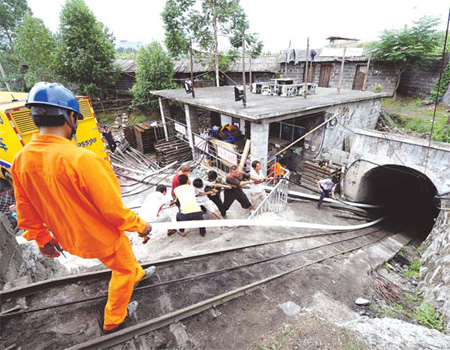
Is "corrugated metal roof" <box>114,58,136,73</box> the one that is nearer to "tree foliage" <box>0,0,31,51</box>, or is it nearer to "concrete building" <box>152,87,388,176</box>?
"concrete building" <box>152,87,388,176</box>

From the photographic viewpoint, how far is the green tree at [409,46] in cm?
1262

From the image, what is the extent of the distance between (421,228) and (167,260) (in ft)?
39.3

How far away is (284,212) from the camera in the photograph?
7199 mm

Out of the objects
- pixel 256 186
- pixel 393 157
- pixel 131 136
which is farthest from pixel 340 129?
pixel 131 136

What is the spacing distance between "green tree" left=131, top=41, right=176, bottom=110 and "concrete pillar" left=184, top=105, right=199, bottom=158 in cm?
640

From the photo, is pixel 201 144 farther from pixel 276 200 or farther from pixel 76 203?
pixel 76 203

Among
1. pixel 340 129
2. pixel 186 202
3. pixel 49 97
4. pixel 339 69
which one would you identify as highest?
pixel 339 69

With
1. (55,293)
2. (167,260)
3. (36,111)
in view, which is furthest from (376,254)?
(36,111)

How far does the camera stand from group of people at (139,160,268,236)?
4703 millimetres

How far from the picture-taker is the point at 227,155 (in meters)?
10.0

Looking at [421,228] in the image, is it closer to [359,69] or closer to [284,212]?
[284,212]

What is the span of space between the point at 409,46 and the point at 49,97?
17977 mm

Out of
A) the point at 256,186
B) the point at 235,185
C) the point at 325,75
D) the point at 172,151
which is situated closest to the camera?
the point at 235,185

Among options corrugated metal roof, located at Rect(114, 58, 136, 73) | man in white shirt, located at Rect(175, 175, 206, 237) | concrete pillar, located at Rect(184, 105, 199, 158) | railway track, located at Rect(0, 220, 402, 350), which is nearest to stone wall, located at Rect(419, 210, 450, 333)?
railway track, located at Rect(0, 220, 402, 350)
